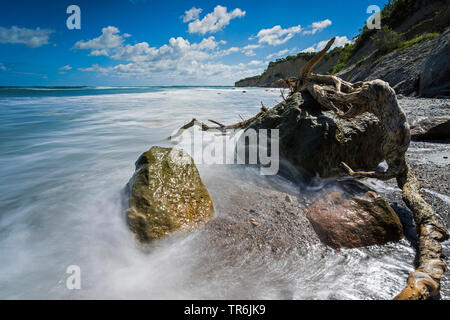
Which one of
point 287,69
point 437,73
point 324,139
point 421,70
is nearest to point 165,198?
point 324,139

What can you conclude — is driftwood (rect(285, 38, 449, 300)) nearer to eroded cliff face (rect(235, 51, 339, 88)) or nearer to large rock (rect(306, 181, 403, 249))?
large rock (rect(306, 181, 403, 249))

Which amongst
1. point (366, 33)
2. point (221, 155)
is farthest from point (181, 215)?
point (366, 33)

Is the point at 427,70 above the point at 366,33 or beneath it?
beneath

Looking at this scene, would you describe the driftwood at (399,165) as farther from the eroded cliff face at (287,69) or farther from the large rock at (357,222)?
the eroded cliff face at (287,69)

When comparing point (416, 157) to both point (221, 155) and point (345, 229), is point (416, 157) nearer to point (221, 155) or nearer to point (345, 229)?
point (345, 229)

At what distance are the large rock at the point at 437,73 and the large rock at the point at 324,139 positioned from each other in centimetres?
792

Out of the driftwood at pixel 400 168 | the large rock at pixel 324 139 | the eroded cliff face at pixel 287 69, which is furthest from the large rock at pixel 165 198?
the eroded cliff face at pixel 287 69

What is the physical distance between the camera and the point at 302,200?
278 centimetres

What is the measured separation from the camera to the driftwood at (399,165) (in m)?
1.43

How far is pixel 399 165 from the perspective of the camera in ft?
8.13

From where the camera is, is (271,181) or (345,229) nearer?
(345,229)

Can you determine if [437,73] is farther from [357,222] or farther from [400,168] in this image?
[357,222]

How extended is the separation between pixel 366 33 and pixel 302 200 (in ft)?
108

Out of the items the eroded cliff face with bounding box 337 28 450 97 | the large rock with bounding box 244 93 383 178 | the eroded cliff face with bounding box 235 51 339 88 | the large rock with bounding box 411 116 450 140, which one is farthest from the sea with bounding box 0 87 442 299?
the eroded cliff face with bounding box 235 51 339 88
